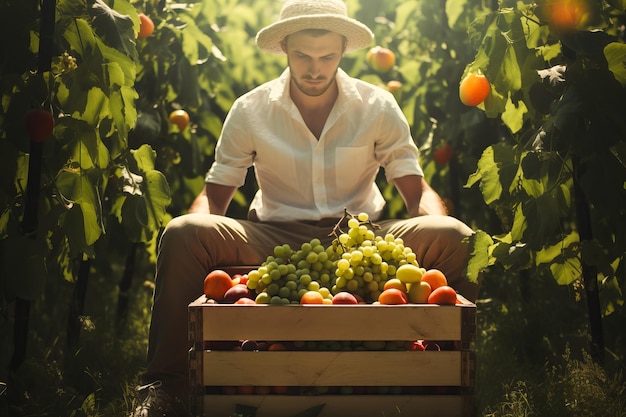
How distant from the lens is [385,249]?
306 cm

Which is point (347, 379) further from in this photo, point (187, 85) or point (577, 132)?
point (187, 85)

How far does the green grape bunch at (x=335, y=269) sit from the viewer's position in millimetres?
2945

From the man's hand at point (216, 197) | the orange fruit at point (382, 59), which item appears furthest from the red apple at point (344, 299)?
the orange fruit at point (382, 59)

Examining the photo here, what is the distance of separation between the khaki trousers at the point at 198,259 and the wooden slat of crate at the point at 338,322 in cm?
40

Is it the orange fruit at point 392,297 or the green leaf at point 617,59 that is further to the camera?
the green leaf at point 617,59

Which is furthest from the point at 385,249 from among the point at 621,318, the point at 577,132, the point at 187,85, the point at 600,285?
the point at 187,85

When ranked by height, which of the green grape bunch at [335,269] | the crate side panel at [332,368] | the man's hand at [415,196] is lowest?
the crate side panel at [332,368]

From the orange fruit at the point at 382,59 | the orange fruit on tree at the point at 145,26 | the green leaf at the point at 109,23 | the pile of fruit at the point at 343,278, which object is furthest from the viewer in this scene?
the orange fruit at the point at 382,59

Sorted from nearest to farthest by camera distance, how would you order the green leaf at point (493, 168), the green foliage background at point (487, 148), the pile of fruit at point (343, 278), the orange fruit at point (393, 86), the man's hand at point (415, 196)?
1. the pile of fruit at point (343, 278)
2. the green foliage background at point (487, 148)
3. the green leaf at point (493, 168)
4. the man's hand at point (415, 196)
5. the orange fruit at point (393, 86)

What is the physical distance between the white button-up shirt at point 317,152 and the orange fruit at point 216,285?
0.71 metres

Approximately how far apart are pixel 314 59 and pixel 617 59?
115cm

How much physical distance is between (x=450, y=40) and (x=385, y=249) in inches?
82.9

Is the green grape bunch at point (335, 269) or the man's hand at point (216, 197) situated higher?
the green grape bunch at point (335, 269)

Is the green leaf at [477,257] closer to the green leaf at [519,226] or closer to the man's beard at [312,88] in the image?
the green leaf at [519,226]
